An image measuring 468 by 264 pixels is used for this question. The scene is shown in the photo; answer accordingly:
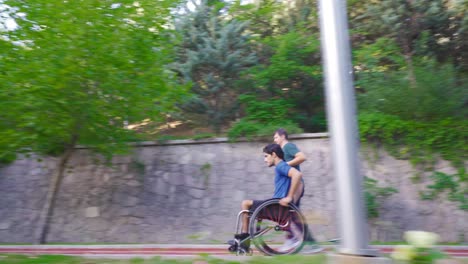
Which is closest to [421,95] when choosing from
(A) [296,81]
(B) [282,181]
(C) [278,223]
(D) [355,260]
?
(A) [296,81]

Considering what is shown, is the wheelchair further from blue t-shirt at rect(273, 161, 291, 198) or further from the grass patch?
the grass patch

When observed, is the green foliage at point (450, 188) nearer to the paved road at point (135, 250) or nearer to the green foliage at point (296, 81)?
the paved road at point (135, 250)

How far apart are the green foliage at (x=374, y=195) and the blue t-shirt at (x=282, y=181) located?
302 centimetres

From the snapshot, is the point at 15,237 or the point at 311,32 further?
the point at 311,32

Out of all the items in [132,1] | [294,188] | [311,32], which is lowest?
[294,188]

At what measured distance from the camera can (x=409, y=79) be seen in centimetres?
933

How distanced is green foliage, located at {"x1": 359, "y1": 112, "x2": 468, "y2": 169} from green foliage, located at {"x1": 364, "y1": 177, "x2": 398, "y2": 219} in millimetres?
709

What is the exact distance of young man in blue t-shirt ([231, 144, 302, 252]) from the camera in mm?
6023

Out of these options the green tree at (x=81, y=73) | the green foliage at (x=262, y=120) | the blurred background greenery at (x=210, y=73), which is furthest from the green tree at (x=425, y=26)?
the green tree at (x=81, y=73)

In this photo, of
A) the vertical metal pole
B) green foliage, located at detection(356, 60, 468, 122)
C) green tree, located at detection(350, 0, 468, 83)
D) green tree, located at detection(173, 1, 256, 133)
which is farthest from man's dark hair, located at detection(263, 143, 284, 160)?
green tree, located at detection(350, 0, 468, 83)

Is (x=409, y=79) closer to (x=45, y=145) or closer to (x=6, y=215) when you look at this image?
(x=45, y=145)

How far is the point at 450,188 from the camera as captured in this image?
8.56 m

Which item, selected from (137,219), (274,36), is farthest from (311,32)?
(137,219)

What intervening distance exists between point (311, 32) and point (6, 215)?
28.9 ft
